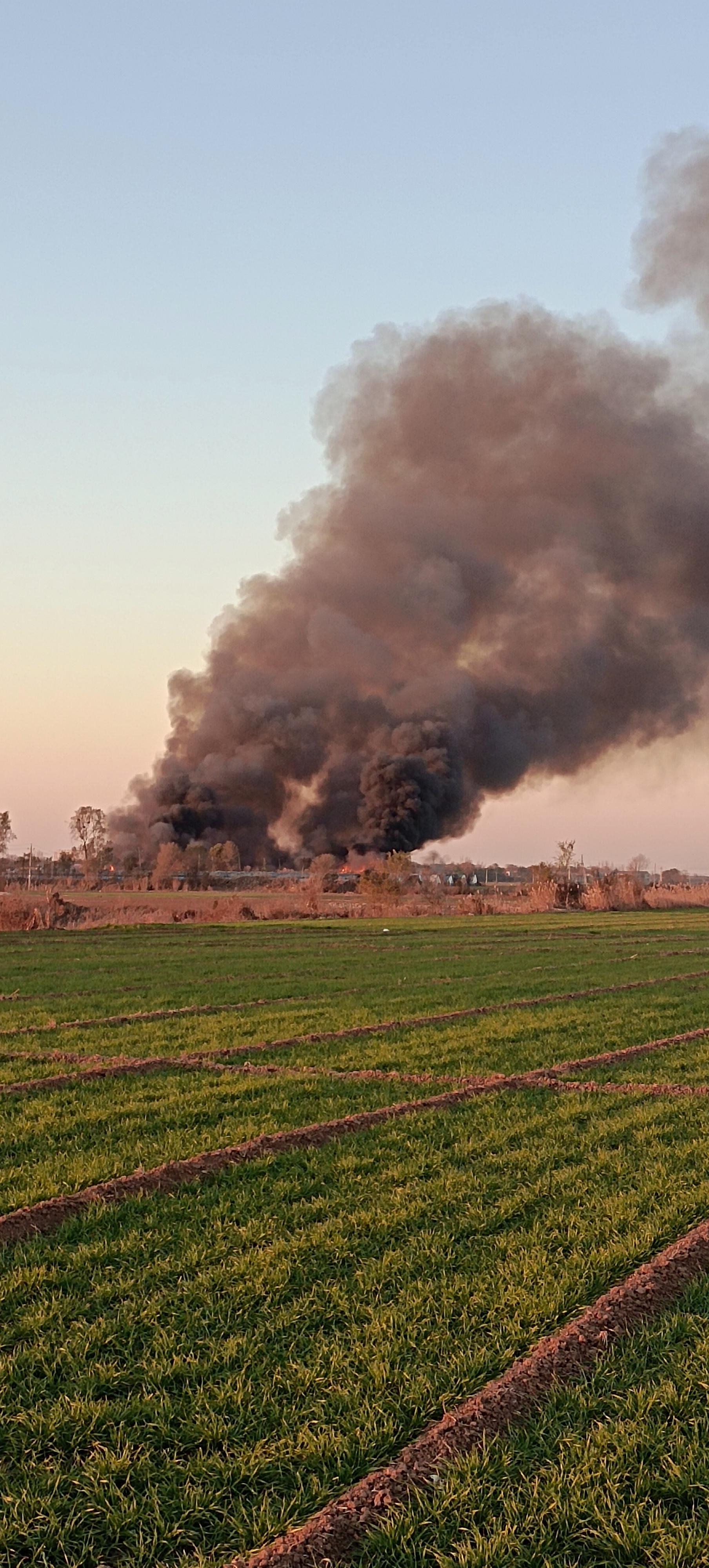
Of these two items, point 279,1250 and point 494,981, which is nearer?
point 279,1250

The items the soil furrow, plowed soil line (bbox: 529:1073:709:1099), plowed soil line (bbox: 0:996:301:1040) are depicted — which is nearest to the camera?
plowed soil line (bbox: 529:1073:709:1099)

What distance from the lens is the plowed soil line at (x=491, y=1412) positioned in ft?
9.85

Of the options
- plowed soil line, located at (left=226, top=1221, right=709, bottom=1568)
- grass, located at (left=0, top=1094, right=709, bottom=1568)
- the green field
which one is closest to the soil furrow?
the green field

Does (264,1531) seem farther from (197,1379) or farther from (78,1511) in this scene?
(197,1379)

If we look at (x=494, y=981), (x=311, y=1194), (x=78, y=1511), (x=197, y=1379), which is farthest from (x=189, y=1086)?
(x=494, y=981)

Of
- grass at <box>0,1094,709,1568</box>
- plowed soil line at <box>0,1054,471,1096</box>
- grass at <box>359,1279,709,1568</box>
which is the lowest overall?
plowed soil line at <box>0,1054,471,1096</box>

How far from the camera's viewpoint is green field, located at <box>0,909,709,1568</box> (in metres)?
3.15

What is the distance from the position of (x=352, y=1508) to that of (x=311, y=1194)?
3.04 meters

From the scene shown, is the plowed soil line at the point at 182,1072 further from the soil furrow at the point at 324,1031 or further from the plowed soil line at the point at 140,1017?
the plowed soil line at the point at 140,1017

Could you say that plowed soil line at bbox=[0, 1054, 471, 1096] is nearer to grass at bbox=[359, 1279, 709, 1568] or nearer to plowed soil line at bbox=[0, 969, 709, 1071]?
plowed soil line at bbox=[0, 969, 709, 1071]

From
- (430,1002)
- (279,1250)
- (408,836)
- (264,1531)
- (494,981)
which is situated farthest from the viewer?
(408,836)

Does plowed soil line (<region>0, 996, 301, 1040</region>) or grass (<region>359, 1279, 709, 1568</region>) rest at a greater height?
grass (<region>359, 1279, 709, 1568</region>)

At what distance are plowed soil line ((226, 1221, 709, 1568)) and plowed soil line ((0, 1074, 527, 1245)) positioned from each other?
9.39 feet

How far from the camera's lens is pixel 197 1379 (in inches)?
155
